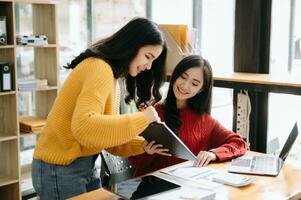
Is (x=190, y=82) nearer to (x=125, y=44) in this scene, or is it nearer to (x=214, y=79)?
(x=214, y=79)

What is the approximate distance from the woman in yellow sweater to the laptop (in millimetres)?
618

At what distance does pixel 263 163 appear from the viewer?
2.18 meters

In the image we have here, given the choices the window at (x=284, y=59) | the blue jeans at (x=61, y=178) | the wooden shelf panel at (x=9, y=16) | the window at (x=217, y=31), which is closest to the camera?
the blue jeans at (x=61, y=178)

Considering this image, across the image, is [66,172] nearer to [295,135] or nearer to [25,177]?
[295,135]

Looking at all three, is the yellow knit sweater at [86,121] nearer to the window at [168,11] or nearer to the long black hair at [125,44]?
the long black hair at [125,44]

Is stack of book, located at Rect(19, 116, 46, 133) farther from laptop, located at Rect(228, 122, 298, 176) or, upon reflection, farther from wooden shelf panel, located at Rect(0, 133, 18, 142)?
laptop, located at Rect(228, 122, 298, 176)

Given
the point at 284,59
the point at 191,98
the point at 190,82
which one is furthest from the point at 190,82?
the point at 284,59

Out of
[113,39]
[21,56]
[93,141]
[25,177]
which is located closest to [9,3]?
[21,56]

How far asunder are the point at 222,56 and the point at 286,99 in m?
1.30

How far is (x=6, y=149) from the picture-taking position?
3549 mm

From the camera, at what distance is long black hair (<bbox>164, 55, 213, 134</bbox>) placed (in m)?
2.37

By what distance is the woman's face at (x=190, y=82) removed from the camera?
92.8 inches

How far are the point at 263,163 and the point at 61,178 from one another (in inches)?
40.1

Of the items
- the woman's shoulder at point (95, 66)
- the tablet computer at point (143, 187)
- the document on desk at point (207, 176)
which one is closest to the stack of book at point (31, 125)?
the document on desk at point (207, 176)
